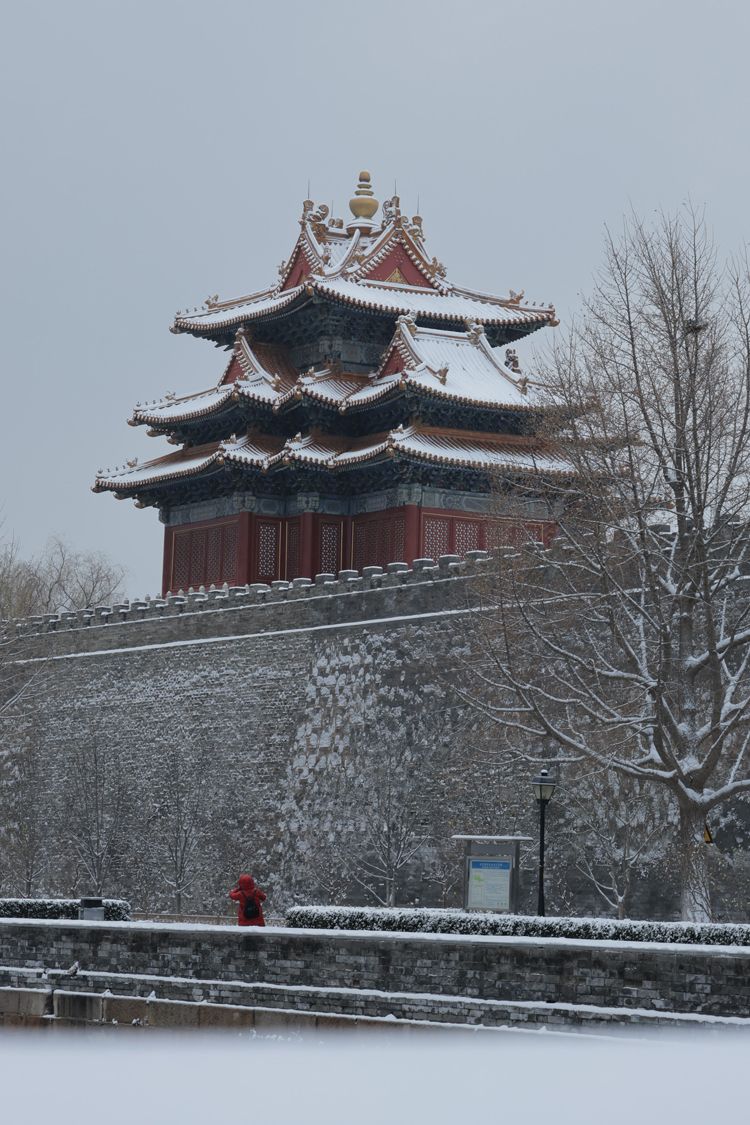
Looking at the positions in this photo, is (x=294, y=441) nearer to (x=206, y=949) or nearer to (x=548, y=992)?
(x=206, y=949)

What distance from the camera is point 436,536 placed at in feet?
118

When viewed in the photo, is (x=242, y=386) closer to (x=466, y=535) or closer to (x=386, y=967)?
(x=466, y=535)

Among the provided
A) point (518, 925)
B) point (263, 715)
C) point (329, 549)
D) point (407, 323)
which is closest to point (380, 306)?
point (407, 323)

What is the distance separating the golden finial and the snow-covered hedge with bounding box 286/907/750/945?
25.7 meters

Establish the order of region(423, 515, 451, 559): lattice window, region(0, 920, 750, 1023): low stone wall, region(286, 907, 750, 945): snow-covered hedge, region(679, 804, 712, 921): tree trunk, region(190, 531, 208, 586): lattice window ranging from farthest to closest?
region(190, 531, 208, 586): lattice window, region(423, 515, 451, 559): lattice window, region(679, 804, 712, 921): tree trunk, region(286, 907, 750, 945): snow-covered hedge, region(0, 920, 750, 1023): low stone wall

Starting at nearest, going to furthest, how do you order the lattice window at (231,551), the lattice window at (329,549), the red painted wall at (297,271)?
the lattice window at (329,549)
the lattice window at (231,551)
the red painted wall at (297,271)

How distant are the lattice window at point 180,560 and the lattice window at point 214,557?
2.58ft

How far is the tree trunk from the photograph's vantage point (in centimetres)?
2042

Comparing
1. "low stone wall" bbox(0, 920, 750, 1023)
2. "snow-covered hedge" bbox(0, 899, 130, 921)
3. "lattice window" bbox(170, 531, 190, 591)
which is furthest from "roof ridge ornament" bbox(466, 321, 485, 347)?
"low stone wall" bbox(0, 920, 750, 1023)

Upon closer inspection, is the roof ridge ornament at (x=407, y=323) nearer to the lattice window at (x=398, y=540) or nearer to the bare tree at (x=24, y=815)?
the lattice window at (x=398, y=540)

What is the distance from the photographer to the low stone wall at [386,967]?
16.0 meters

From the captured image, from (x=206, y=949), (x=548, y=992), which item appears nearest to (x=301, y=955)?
(x=206, y=949)

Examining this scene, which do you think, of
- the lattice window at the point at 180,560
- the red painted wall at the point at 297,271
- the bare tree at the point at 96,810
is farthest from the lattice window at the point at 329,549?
the red painted wall at the point at 297,271

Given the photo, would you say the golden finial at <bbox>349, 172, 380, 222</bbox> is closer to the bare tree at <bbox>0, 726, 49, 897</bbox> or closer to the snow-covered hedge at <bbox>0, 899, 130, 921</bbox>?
the bare tree at <bbox>0, 726, 49, 897</bbox>
